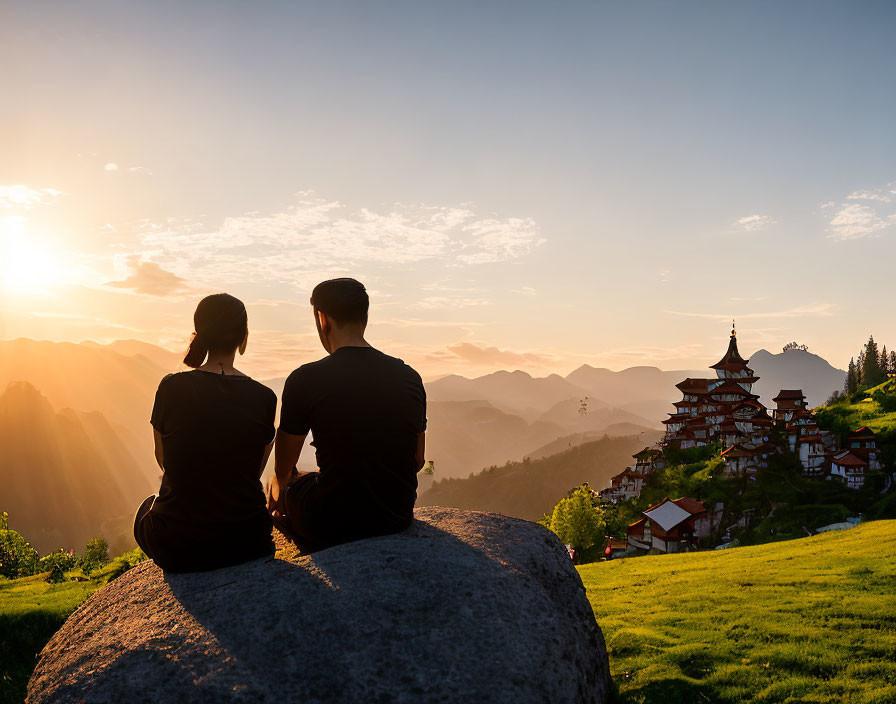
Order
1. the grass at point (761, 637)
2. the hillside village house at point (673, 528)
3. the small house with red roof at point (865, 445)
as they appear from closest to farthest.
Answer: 1. the grass at point (761, 637)
2. the hillside village house at point (673, 528)
3. the small house with red roof at point (865, 445)

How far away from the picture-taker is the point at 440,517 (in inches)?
317

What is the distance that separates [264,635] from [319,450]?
174 cm

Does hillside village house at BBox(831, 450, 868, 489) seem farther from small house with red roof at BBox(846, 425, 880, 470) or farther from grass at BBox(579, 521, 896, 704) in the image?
grass at BBox(579, 521, 896, 704)

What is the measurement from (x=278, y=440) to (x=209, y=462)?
720mm

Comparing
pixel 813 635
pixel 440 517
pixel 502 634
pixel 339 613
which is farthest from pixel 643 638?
pixel 339 613

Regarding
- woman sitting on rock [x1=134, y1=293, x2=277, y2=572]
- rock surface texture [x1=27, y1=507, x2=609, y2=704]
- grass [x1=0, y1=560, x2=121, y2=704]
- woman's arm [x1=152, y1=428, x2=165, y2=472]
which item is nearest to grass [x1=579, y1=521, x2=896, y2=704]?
rock surface texture [x1=27, y1=507, x2=609, y2=704]

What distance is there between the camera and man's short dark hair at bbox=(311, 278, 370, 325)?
Result: 19.8ft

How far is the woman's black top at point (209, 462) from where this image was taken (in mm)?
5438

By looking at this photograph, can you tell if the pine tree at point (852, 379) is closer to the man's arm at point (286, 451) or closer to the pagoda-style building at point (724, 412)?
the pagoda-style building at point (724, 412)

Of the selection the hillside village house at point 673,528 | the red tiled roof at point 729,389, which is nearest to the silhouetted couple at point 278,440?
the hillside village house at point 673,528

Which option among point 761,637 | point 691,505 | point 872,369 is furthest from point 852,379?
point 761,637

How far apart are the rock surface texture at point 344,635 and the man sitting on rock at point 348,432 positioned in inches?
15.5

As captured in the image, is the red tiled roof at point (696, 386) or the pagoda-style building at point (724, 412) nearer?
the pagoda-style building at point (724, 412)

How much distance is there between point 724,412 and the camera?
80.6 m
